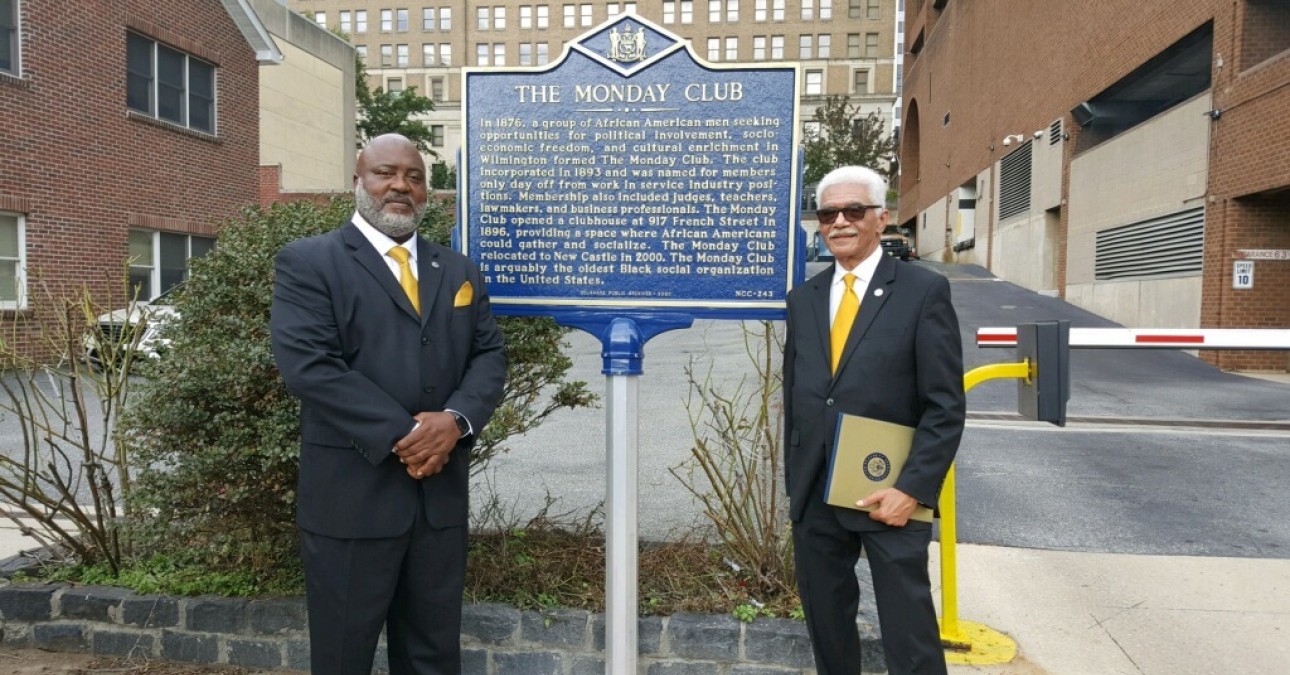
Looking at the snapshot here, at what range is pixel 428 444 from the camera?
2.64 meters

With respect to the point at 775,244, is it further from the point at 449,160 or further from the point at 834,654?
the point at 449,160

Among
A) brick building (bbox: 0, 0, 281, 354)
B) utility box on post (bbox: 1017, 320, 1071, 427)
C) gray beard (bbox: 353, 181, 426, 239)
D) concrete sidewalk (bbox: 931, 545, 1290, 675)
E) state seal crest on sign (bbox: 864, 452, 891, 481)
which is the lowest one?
concrete sidewalk (bbox: 931, 545, 1290, 675)

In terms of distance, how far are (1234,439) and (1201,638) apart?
5525mm

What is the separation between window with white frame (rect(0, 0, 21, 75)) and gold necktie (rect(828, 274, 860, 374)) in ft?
52.1

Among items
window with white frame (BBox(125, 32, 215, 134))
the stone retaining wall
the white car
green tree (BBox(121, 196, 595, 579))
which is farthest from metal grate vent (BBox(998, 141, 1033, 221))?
the white car

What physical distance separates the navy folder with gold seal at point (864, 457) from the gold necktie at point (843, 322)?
212mm

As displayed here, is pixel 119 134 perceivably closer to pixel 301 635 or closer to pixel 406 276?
pixel 301 635

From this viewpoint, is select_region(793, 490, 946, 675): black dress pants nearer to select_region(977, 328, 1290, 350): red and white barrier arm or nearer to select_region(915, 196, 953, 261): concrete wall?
select_region(977, 328, 1290, 350): red and white barrier arm

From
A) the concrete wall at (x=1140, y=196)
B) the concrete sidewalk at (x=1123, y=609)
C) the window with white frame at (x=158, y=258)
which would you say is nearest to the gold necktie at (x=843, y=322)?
the concrete sidewalk at (x=1123, y=609)

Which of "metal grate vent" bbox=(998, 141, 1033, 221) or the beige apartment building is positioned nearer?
"metal grate vent" bbox=(998, 141, 1033, 221)

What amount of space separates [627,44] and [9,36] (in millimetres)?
14863

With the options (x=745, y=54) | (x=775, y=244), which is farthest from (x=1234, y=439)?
(x=745, y=54)

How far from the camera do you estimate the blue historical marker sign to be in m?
3.50

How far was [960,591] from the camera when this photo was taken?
4.55 m
